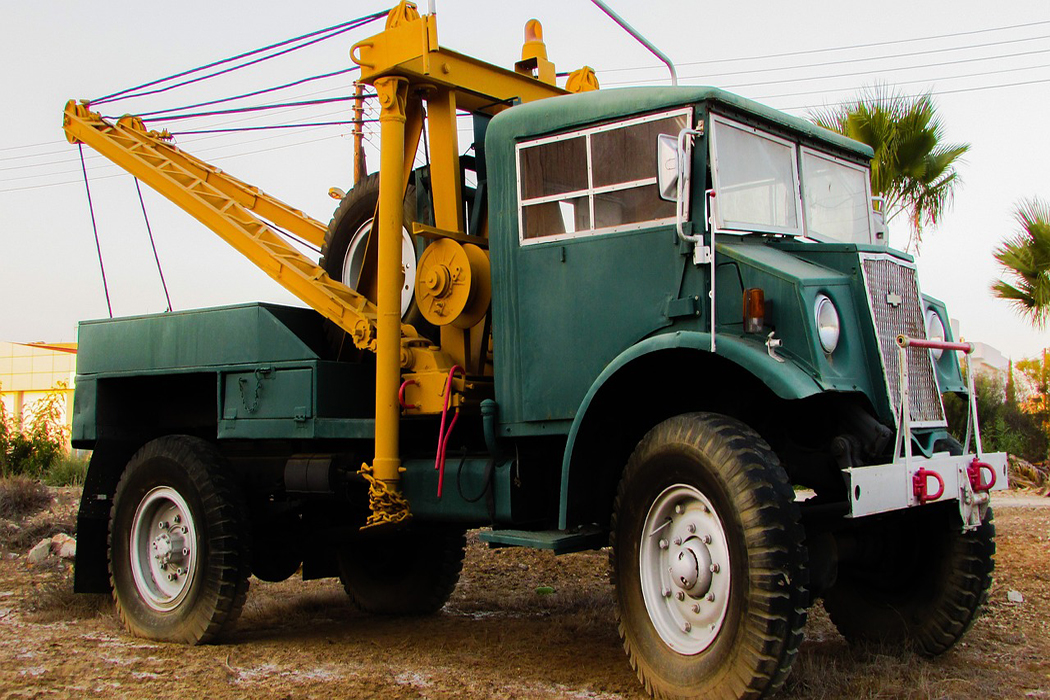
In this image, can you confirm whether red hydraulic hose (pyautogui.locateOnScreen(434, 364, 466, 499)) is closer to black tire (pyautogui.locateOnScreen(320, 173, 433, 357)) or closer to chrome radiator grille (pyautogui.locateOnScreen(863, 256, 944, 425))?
black tire (pyautogui.locateOnScreen(320, 173, 433, 357))

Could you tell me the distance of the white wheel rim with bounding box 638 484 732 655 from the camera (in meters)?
5.11

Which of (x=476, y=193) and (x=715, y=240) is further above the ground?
(x=476, y=193)

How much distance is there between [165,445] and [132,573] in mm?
945

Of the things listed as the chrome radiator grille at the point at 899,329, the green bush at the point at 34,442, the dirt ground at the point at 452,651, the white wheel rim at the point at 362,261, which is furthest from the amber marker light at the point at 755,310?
the green bush at the point at 34,442

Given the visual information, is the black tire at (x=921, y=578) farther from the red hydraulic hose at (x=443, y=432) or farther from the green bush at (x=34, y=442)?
the green bush at (x=34, y=442)

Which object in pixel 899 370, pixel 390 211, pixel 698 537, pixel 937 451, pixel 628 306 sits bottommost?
Answer: pixel 698 537

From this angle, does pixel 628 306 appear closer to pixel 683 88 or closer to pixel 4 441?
pixel 683 88

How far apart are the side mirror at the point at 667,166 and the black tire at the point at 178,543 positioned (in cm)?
372

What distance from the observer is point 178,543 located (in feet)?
24.7

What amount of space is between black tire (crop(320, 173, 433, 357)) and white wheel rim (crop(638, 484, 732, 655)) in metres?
2.97

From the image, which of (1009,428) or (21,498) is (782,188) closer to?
(21,498)

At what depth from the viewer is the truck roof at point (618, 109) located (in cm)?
574

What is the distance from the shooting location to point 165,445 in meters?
7.70

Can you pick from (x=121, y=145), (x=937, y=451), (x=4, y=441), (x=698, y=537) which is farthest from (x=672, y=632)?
(x=4, y=441)
